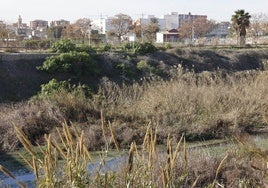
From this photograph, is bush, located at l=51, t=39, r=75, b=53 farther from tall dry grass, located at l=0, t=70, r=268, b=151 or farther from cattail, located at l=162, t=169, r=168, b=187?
cattail, located at l=162, t=169, r=168, b=187

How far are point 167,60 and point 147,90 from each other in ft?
39.8

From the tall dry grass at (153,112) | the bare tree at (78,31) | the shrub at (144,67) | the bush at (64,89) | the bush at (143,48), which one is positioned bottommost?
the tall dry grass at (153,112)

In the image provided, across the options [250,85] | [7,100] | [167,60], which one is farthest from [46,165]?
[167,60]

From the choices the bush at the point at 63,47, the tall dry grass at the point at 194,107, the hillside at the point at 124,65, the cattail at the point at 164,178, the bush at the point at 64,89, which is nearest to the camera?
the cattail at the point at 164,178

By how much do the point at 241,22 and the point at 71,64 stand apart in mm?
21692

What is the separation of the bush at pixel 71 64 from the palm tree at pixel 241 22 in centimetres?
1989

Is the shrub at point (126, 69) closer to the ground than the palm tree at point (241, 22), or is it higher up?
closer to the ground

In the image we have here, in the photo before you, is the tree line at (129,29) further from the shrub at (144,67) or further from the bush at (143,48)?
the shrub at (144,67)

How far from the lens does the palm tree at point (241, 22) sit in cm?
4247

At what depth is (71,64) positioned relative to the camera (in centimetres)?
2525

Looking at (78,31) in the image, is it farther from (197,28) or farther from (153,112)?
(153,112)

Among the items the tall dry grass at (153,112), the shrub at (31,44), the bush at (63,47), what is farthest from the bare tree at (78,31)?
the tall dry grass at (153,112)

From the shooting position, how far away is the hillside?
23.5m

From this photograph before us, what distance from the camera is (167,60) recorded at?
29.8 meters
